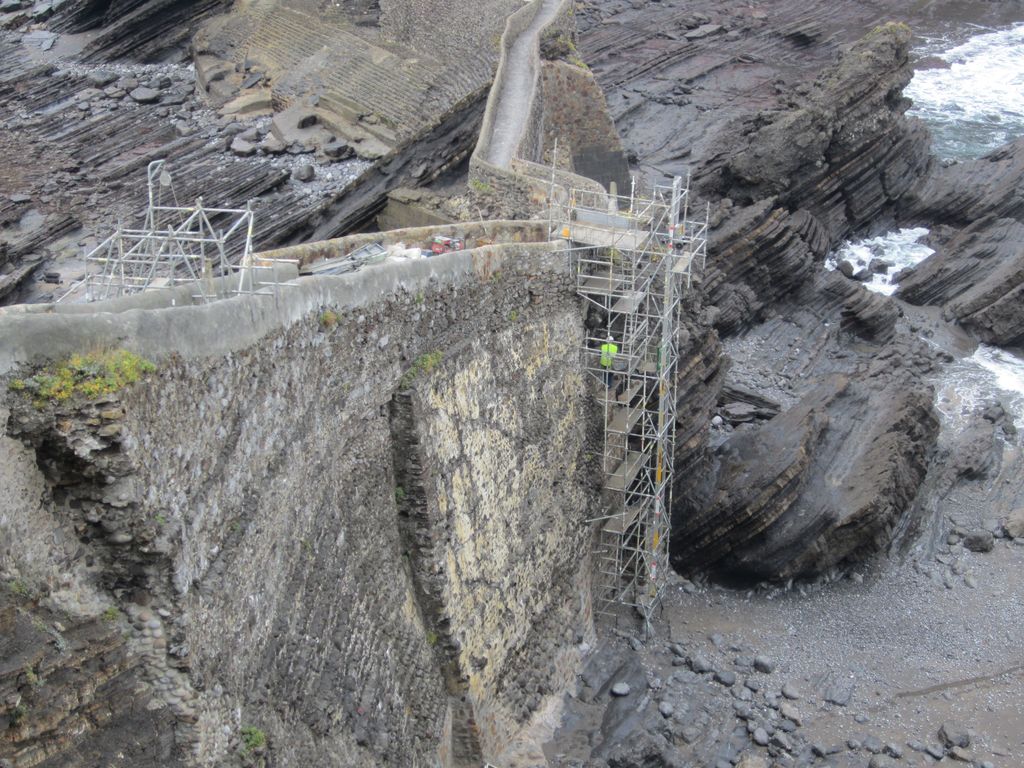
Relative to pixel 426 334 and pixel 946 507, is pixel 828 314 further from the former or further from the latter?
pixel 426 334

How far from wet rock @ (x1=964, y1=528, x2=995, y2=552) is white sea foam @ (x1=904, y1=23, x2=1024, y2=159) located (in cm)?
1979

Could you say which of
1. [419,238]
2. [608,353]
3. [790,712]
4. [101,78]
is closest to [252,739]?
[419,238]

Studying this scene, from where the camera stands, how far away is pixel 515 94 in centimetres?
2538

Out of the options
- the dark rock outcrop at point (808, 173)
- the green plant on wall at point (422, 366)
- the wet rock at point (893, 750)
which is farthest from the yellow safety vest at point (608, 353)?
the dark rock outcrop at point (808, 173)

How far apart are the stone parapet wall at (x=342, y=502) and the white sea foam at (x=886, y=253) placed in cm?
1680

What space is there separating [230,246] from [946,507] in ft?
51.2

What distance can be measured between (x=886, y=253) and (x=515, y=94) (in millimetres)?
12851

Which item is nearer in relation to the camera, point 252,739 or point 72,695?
point 72,695

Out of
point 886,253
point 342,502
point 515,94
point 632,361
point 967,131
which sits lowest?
point 967,131

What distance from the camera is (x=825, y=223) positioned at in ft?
108

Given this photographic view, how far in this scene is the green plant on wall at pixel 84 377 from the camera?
7.86 metres

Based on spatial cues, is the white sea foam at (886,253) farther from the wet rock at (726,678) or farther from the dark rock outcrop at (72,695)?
the dark rock outcrop at (72,695)

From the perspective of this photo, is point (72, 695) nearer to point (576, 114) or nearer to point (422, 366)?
point (422, 366)

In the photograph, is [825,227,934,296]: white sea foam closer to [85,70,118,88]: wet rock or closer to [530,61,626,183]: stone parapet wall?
[530,61,626,183]: stone parapet wall
